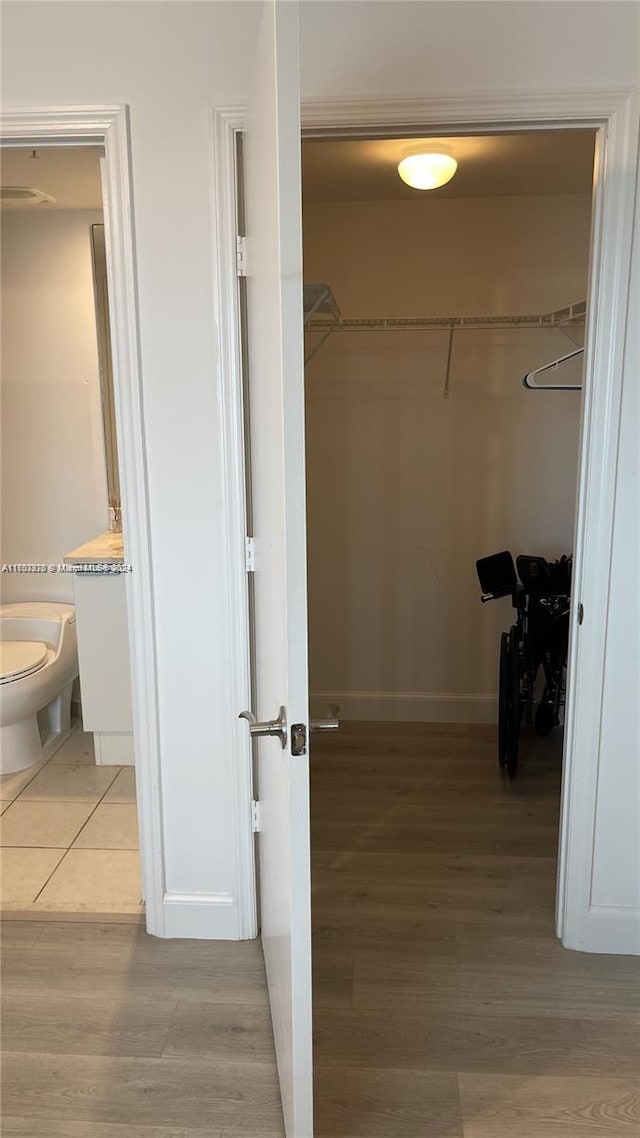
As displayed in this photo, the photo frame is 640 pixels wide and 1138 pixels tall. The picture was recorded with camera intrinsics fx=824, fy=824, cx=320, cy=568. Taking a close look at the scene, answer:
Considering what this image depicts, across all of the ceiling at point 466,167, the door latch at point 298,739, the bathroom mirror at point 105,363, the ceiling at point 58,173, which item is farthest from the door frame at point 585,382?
the bathroom mirror at point 105,363

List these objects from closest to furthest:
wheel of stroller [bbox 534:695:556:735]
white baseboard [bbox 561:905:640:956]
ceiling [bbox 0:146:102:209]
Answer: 1. white baseboard [bbox 561:905:640:956]
2. ceiling [bbox 0:146:102:209]
3. wheel of stroller [bbox 534:695:556:735]

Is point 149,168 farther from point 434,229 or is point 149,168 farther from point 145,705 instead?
point 434,229

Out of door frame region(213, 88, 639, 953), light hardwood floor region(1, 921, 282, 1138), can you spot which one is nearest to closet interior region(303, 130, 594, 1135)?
door frame region(213, 88, 639, 953)

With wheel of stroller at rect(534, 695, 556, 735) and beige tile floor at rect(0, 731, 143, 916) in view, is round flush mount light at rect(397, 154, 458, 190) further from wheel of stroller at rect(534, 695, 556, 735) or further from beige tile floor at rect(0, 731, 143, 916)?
beige tile floor at rect(0, 731, 143, 916)

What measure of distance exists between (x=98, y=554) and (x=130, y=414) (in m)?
1.18

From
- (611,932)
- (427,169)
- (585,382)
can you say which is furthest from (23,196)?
(611,932)

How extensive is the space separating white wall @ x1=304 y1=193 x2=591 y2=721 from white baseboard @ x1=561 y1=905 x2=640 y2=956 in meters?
1.54

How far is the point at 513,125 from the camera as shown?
74.9 inches

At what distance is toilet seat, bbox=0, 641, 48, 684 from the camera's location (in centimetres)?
306

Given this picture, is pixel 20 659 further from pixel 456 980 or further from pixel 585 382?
pixel 585 382

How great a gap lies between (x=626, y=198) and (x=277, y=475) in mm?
1186

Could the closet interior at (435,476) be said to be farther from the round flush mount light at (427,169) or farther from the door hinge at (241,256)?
the door hinge at (241,256)

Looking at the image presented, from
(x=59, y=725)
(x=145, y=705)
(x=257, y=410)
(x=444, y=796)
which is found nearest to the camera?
(x=257, y=410)

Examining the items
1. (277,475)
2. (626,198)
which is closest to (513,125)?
(626,198)
